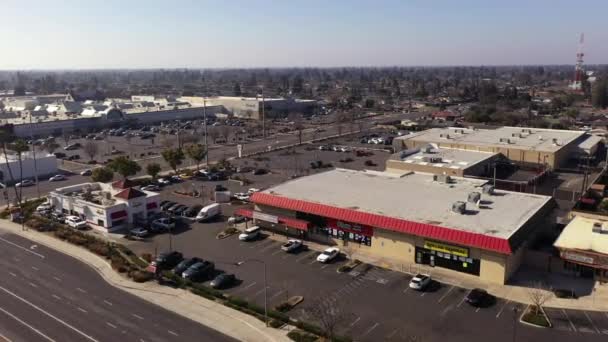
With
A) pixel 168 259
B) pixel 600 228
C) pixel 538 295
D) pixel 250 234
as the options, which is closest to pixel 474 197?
pixel 600 228

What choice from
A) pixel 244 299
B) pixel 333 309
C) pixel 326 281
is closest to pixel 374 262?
pixel 326 281

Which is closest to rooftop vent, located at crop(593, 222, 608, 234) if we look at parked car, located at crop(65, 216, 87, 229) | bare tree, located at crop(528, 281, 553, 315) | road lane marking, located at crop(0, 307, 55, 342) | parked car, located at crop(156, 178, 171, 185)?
bare tree, located at crop(528, 281, 553, 315)

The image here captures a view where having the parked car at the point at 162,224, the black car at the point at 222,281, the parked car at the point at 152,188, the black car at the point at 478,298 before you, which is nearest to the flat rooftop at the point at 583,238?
the black car at the point at 478,298

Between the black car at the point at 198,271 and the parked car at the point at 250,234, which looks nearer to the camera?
the black car at the point at 198,271

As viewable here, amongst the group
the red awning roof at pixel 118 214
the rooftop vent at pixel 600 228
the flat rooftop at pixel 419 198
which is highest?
the flat rooftop at pixel 419 198

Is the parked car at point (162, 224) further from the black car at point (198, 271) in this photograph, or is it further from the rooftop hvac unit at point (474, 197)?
the rooftop hvac unit at point (474, 197)

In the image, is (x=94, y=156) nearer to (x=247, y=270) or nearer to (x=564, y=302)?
(x=247, y=270)
